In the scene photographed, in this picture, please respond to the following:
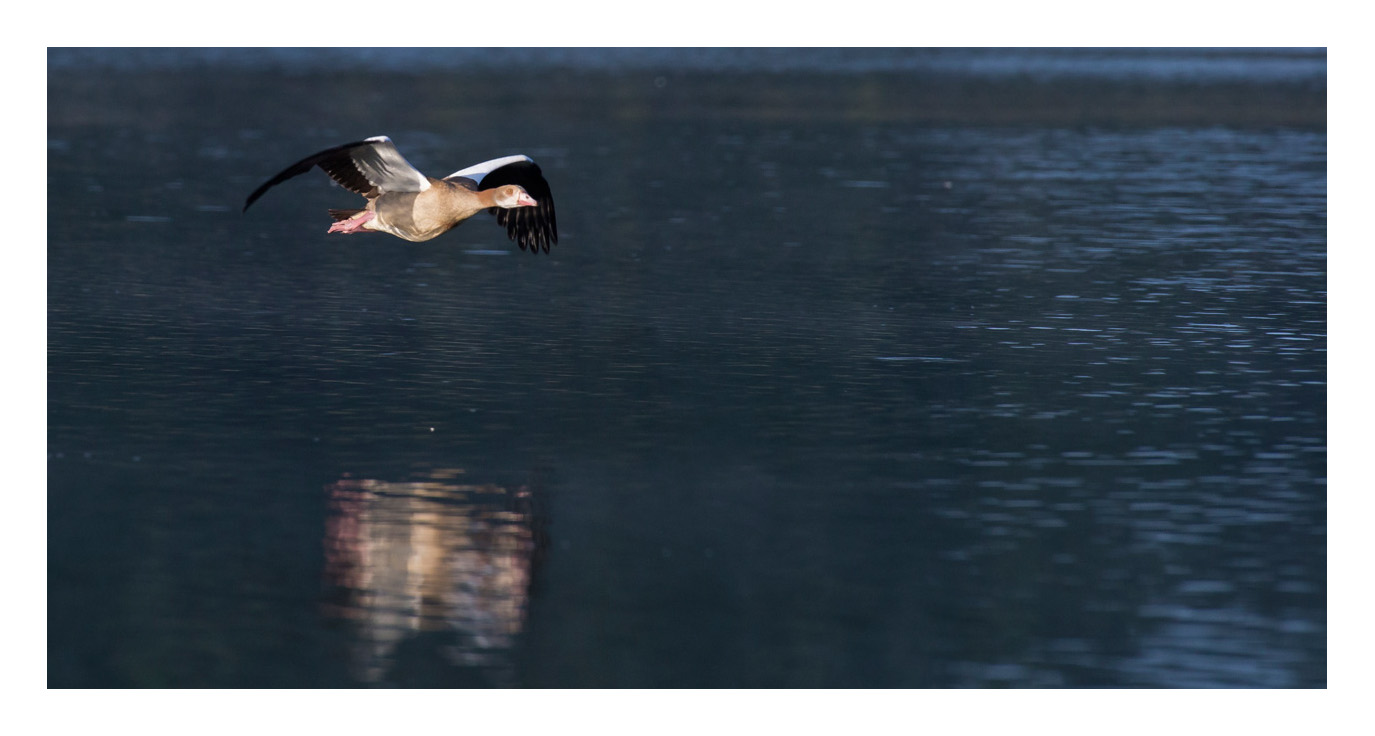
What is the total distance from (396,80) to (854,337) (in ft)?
155

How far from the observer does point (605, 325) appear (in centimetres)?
2036

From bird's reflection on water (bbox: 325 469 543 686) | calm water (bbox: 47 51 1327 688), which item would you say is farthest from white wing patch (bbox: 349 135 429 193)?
bird's reflection on water (bbox: 325 469 543 686)

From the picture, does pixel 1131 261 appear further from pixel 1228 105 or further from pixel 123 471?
pixel 1228 105

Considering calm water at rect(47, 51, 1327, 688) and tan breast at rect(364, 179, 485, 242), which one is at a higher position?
tan breast at rect(364, 179, 485, 242)

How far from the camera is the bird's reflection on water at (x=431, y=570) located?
1045 cm

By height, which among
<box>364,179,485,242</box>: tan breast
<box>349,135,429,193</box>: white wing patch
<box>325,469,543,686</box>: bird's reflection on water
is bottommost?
<box>325,469,543,686</box>: bird's reflection on water

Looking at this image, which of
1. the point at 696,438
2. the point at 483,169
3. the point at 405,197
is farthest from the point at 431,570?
the point at 483,169

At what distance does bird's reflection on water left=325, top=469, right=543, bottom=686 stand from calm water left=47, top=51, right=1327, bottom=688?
0.11 ft

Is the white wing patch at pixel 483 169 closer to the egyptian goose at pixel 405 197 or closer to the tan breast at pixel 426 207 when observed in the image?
the egyptian goose at pixel 405 197

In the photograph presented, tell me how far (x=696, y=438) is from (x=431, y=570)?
3966 mm

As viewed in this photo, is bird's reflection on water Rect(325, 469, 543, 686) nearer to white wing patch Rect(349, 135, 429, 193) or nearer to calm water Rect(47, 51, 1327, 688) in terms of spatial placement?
calm water Rect(47, 51, 1327, 688)

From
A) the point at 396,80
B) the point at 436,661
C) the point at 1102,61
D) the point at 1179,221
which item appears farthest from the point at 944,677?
the point at 1102,61

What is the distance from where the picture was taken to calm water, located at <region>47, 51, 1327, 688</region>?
1083 centimetres

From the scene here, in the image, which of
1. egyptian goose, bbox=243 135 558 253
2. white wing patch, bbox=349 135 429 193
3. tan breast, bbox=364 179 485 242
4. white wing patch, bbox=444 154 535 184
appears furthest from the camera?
white wing patch, bbox=444 154 535 184
